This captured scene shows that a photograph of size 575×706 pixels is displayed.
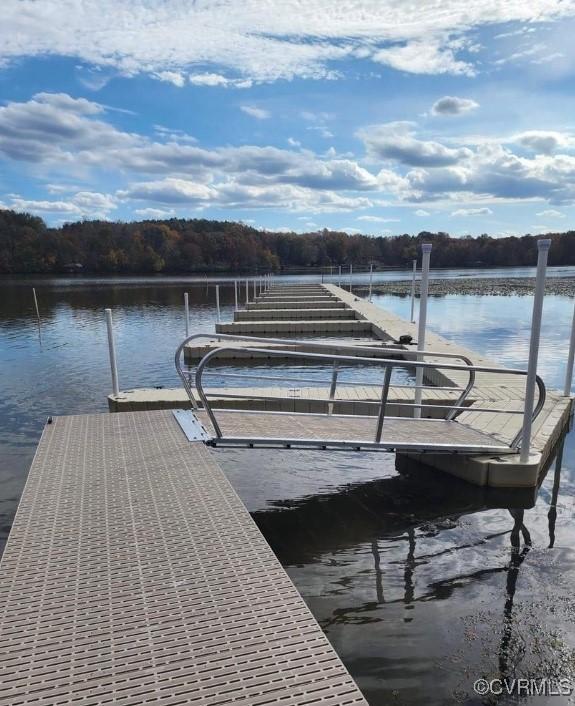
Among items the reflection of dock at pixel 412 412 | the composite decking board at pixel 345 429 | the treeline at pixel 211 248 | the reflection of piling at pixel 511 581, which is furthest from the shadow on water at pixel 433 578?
the treeline at pixel 211 248

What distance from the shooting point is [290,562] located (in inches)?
177

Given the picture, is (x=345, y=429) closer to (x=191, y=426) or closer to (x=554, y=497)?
(x=191, y=426)

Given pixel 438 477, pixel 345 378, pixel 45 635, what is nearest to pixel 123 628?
pixel 45 635

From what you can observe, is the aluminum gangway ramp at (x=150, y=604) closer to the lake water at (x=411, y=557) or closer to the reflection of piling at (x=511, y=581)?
the lake water at (x=411, y=557)

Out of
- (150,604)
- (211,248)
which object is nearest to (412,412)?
(150,604)

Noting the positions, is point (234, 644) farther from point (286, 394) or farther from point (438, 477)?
point (286, 394)

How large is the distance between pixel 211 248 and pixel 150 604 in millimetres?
100341

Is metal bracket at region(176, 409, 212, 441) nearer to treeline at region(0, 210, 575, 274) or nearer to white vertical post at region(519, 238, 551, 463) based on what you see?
white vertical post at region(519, 238, 551, 463)

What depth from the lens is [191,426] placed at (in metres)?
5.51

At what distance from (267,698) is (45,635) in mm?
1112

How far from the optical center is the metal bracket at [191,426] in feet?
16.9

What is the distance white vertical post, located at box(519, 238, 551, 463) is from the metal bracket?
3.24 meters

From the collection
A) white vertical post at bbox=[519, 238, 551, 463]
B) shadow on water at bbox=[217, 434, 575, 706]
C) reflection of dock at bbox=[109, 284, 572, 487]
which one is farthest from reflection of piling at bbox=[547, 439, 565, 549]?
white vertical post at bbox=[519, 238, 551, 463]

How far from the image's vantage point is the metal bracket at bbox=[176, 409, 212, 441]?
5.16 meters
